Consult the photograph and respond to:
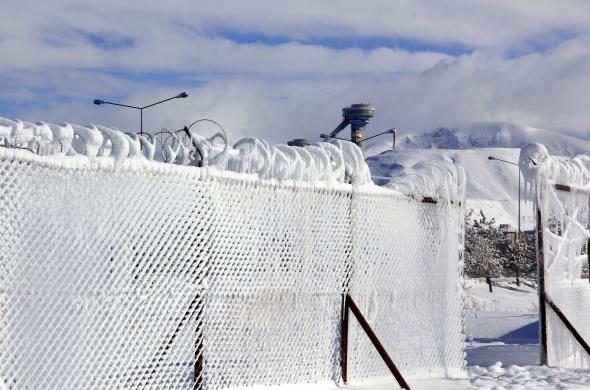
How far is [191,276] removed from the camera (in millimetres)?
8234

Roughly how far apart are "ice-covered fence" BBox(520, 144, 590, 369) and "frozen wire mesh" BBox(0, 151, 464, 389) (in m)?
2.78

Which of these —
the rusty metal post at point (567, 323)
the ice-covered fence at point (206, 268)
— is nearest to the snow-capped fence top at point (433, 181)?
the ice-covered fence at point (206, 268)

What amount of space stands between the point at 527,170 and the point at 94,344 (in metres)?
7.78

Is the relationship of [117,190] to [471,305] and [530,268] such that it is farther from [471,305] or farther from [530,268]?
[530,268]

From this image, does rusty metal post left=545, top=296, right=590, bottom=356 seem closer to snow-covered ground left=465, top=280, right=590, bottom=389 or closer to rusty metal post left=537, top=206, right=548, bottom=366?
rusty metal post left=537, top=206, right=548, bottom=366

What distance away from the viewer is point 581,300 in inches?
584

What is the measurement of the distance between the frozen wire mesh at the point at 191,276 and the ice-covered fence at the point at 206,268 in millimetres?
12

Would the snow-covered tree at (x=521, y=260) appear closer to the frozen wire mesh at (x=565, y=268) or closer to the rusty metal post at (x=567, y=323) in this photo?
the frozen wire mesh at (x=565, y=268)

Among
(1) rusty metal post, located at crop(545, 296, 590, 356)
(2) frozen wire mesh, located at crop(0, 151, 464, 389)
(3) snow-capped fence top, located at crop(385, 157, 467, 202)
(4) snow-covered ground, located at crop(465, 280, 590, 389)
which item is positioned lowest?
(4) snow-covered ground, located at crop(465, 280, 590, 389)

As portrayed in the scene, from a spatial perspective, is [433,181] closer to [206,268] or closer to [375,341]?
[375,341]

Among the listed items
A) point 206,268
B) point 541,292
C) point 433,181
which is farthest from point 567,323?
point 206,268

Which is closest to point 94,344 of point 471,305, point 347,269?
point 347,269

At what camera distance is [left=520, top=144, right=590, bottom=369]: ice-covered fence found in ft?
44.0

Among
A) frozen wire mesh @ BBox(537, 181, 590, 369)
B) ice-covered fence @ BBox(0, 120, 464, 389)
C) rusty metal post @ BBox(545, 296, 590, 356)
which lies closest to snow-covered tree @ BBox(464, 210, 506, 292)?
frozen wire mesh @ BBox(537, 181, 590, 369)
